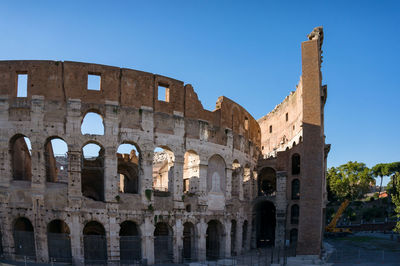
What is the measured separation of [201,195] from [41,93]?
35.3 ft

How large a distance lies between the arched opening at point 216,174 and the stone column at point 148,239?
5.13 metres

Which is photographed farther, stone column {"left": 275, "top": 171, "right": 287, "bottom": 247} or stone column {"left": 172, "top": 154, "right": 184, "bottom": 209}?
stone column {"left": 275, "top": 171, "right": 287, "bottom": 247}

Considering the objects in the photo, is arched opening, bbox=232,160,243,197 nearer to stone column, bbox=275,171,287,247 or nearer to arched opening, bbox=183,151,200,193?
stone column, bbox=275,171,287,247

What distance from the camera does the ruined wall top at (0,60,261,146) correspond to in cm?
1933

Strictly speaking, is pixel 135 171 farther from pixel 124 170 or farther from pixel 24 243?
pixel 24 243

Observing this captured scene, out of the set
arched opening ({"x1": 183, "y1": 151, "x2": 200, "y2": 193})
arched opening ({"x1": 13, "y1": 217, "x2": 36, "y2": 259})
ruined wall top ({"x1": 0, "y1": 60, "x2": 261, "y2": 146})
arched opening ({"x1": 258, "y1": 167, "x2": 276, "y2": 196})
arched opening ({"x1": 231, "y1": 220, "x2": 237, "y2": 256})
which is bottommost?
arched opening ({"x1": 231, "y1": 220, "x2": 237, "y2": 256})

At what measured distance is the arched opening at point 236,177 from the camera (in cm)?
2655

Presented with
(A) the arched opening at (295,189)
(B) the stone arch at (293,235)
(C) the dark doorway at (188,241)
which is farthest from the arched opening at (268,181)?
(C) the dark doorway at (188,241)

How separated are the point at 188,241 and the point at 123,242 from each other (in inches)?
201

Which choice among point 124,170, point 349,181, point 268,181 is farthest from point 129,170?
point 349,181

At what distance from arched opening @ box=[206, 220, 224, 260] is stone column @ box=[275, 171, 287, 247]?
5485 mm

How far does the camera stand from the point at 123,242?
20.0 m

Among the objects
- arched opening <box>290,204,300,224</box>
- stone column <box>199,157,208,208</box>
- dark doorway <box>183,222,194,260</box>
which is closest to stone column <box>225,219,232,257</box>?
dark doorway <box>183,222,194,260</box>

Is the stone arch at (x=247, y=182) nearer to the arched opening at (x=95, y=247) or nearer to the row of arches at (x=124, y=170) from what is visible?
the row of arches at (x=124, y=170)
